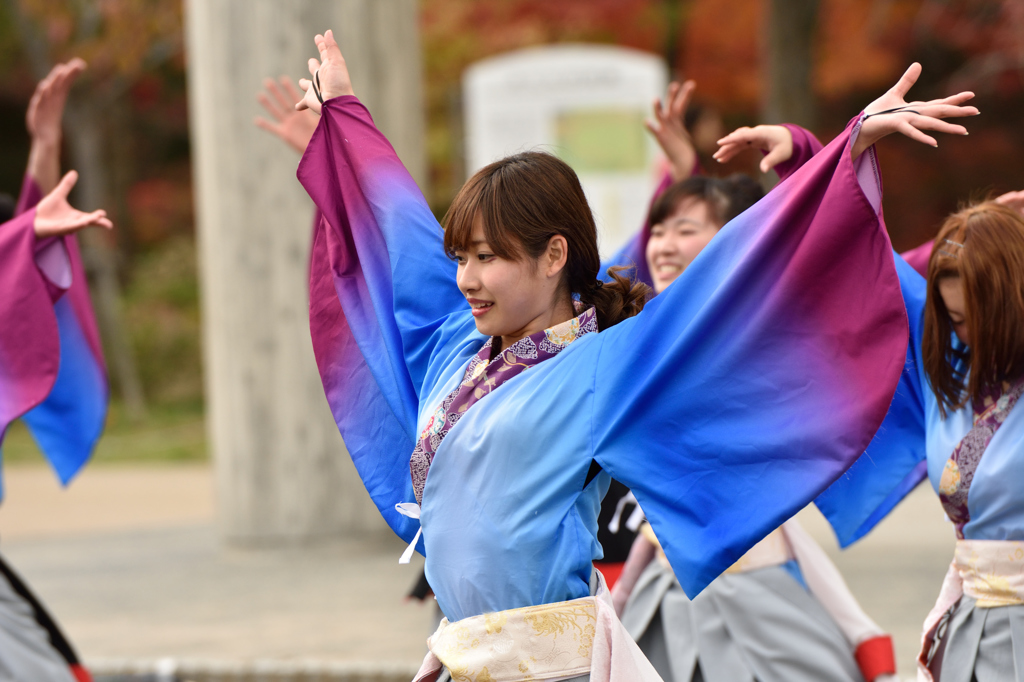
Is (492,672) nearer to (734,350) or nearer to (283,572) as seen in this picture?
(734,350)

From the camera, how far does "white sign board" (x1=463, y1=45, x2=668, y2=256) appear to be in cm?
870

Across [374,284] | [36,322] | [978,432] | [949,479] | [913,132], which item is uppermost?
[913,132]

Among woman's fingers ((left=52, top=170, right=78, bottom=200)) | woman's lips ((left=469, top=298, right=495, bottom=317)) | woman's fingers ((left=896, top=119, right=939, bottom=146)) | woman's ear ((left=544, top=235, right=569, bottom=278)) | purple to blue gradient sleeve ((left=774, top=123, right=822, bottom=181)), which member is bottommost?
woman's lips ((left=469, top=298, right=495, bottom=317))

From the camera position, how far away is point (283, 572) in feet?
21.5

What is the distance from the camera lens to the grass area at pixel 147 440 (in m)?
13.1

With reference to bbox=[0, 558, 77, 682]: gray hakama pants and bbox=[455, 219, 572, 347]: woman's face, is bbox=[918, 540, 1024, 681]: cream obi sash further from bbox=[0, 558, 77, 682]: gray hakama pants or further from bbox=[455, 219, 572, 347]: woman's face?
bbox=[0, 558, 77, 682]: gray hakama pants

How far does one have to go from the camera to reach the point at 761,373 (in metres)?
2.16

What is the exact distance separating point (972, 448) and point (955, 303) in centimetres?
34

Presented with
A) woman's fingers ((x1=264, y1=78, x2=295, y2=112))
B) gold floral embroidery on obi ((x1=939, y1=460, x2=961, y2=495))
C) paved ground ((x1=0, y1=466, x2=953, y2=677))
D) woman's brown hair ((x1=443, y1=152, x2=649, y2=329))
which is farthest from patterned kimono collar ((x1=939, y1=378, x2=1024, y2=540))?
woman's fingers ((x1=264, y1=78, x2=295, y2=112))

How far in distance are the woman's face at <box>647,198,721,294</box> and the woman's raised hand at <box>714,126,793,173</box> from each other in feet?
1.97

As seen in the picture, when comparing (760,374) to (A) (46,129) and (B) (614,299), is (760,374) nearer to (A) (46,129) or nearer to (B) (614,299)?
(B) (614,299)

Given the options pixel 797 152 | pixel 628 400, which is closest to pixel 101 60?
pixel 797 152

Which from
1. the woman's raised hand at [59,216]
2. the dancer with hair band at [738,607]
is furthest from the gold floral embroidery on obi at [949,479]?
the woman's raised hand at [59,216]

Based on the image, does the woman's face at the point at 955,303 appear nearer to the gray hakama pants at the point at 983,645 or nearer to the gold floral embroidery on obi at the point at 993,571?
the gold floral embroidery on obi at the point at 993,571
